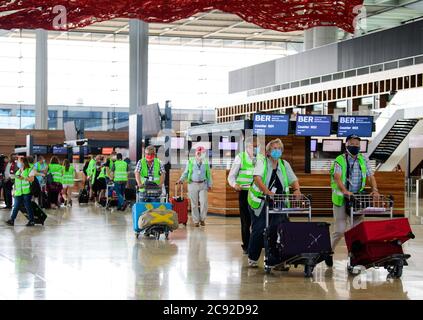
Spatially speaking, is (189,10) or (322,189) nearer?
(189,10)

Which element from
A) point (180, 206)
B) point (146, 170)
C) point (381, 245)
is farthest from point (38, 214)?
point (381, 245)

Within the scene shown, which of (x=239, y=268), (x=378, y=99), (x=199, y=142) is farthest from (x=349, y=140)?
(x=378, y=99)

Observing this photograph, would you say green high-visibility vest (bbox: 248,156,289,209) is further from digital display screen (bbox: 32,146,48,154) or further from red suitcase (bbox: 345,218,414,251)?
digital display screen (bbox: 32,146,48,154)

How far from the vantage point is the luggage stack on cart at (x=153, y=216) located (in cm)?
1463

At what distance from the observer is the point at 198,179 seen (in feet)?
58.3

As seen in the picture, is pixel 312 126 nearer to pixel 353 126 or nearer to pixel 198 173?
pixel 353 126

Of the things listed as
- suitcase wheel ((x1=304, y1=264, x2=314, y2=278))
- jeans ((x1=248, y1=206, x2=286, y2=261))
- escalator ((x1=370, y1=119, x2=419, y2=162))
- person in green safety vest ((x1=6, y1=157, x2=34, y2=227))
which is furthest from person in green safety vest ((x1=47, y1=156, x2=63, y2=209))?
escalator ((x1=370, y1=119, x2=419, y2=162))

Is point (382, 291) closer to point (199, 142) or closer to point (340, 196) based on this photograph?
point (340, 196)

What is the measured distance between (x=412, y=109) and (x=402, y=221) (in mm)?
30081

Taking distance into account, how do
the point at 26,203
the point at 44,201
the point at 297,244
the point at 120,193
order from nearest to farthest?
the point at 297,244 → the point at 26,203 → the point at 120,193 → the point at 44,201

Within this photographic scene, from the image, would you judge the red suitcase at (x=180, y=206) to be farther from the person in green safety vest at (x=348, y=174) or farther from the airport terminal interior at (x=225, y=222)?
the person in green safety vest at (x=348, y=174)

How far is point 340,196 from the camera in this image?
10867 mm

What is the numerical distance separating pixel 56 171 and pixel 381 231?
17.2 meters
